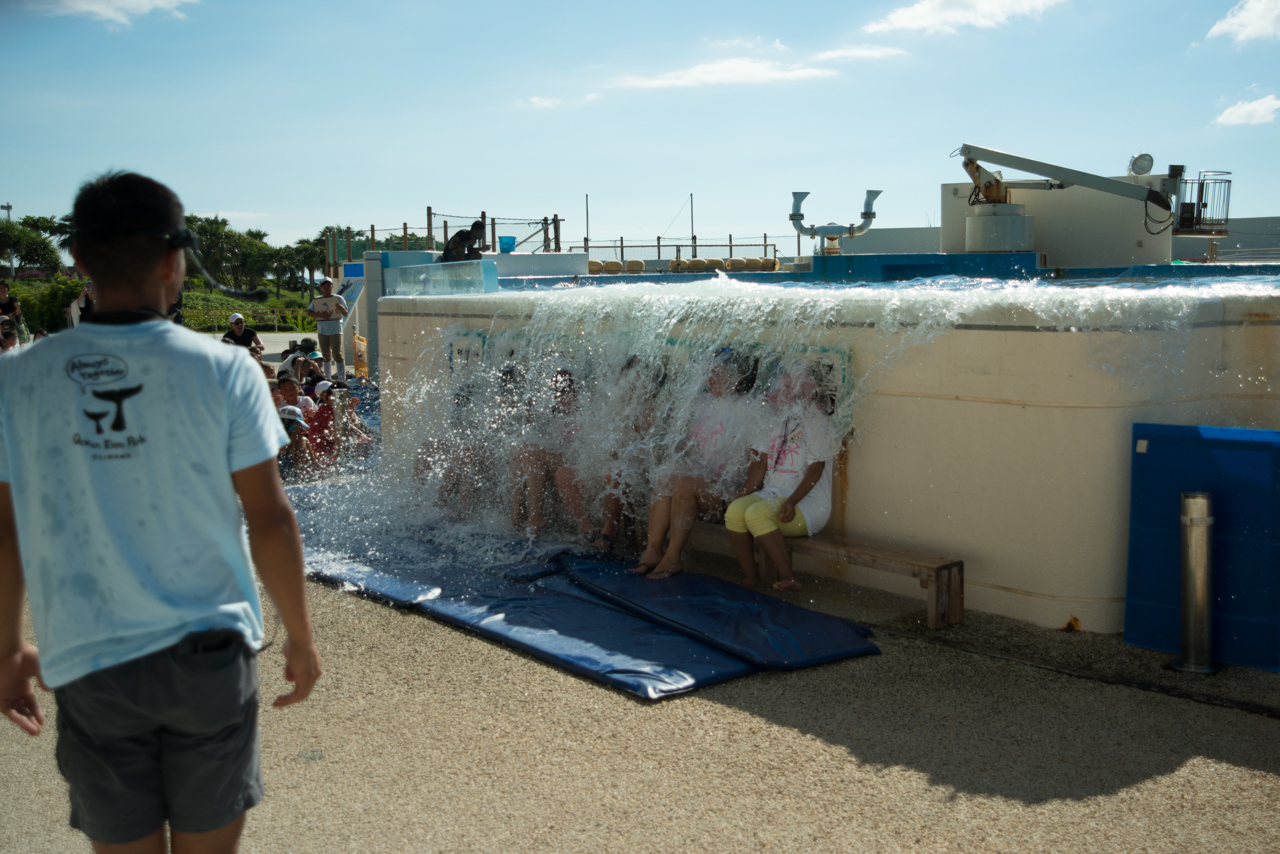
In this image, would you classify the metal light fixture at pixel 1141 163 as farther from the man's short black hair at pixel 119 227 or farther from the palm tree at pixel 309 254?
the palm tree at pixel 309 254

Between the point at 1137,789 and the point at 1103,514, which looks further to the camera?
the point at 1103,514

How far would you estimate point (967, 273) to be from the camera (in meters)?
14.0

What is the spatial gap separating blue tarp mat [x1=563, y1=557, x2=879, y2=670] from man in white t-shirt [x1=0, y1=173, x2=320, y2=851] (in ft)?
9.57

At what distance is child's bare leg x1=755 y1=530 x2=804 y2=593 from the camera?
220 inches

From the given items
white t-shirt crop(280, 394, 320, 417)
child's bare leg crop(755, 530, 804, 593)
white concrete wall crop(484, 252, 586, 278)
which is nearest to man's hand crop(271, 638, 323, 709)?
child's bare leg crop(755, 530, 804, 593)

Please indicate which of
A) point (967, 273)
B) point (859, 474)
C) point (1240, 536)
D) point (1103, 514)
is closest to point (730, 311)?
point (859, 474)

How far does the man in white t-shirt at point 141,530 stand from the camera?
6.40 feet

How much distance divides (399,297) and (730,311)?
172 inches

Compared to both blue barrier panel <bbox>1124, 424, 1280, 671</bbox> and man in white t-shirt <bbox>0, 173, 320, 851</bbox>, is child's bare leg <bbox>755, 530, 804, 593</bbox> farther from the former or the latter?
man in white t-shirt <bbox>0, 173, 320, 851</bbox>

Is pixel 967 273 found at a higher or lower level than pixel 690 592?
higher

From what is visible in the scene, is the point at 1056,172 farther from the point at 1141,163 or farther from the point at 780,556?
the point at 780,556

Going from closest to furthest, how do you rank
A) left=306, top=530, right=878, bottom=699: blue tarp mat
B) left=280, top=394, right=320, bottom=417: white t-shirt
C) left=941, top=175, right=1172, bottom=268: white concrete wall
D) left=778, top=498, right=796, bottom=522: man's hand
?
left=306, top=530, right=878, bottom=699: blue tarp mat → left=778, top=498, right=796, bottom=522: man's hand → left=280, top=394, right=320, bottom=417: white t-shirt → left=941, top=175, right=1172, bottom=268: white concrete wall

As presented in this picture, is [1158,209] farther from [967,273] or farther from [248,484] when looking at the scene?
A: [248,484]

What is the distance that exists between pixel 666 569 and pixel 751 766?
7.54 ft
